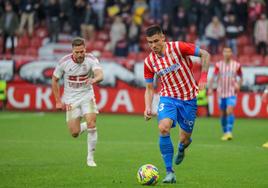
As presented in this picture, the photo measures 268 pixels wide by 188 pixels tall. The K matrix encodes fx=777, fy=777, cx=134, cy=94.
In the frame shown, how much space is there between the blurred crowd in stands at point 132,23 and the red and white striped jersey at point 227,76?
8656mm

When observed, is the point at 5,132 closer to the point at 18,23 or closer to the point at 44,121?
the point at 44,121

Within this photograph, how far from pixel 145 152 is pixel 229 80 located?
4980mm

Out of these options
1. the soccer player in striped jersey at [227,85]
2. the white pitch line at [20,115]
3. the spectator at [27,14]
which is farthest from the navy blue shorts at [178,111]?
the spectator at [27,14]

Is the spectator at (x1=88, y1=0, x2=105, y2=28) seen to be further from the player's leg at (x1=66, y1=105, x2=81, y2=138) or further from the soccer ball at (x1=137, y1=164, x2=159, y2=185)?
the soccer ball at (x1=137, y1=164, x2=159, y2=185)

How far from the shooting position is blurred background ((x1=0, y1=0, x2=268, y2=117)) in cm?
2825

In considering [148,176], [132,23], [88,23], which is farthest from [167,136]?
[88,23]

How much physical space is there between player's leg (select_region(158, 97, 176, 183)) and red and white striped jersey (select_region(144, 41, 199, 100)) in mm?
320

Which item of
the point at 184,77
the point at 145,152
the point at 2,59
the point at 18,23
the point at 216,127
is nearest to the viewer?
the point at 184,77

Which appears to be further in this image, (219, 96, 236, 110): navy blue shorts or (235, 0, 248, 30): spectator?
(235, 0, 248, 30): spectator

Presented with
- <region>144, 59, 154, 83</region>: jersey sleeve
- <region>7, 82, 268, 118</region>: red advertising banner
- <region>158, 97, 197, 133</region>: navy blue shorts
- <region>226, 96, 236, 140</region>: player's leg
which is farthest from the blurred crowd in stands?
<region>144, 59, 154, 83</region>: jersey sleeve

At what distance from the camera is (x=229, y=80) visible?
67.0ft

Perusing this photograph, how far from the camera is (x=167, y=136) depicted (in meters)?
11.7

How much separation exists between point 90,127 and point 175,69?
2.55 metres

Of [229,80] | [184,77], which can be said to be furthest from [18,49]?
[184,77]
